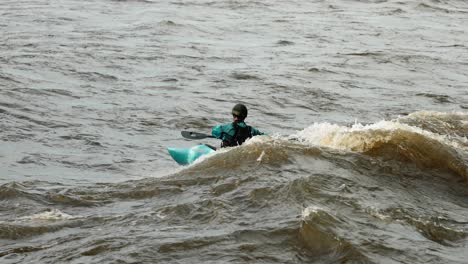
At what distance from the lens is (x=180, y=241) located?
29.1ft

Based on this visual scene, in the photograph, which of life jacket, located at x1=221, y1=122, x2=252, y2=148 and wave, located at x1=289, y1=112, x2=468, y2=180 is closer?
wave, located at x1=289, y1=112, x2=468, y2=180

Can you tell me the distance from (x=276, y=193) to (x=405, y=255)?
85.1 inches

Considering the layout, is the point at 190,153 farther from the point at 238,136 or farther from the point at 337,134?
the point at 337,134

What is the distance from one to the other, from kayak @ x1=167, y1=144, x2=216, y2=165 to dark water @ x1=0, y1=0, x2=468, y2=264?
0.86 feet

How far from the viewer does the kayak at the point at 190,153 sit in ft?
40.9

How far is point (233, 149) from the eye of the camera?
11906mm

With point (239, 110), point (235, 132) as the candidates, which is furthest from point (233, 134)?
point (239, 110)

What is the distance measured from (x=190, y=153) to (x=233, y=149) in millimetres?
940

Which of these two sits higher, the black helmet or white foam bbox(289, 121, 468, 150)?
the black helmet

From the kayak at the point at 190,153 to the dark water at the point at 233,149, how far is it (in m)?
0.26

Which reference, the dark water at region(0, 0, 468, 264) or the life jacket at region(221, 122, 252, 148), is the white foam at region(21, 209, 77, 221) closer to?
the dark water at region(0, 0, 468, 264)

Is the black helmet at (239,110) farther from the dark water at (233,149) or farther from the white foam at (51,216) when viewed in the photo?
the white foam at (51,216)

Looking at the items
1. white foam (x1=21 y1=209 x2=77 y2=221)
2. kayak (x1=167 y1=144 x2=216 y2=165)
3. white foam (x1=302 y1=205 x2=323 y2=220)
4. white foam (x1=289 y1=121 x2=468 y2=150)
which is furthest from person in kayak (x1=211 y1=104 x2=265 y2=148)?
white foam (x1=21 y1=209 x2=77 y2=221)

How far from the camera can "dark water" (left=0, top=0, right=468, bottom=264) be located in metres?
9.05
